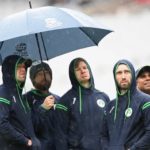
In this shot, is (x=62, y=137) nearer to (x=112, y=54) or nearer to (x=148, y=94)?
(x=148, y=94)

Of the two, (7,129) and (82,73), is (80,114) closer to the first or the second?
(82,73)

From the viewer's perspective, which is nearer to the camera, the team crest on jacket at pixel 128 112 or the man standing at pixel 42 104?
the team crest on jacket at pixel 128 112

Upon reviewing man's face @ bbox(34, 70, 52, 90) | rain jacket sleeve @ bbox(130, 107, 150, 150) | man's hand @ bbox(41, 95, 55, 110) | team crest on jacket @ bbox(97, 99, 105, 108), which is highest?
man's face @ bbox(34, 70, 52, 90)

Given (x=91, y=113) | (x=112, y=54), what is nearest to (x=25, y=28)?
(x=91, y=113)

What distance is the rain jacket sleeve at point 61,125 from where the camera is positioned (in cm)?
1030

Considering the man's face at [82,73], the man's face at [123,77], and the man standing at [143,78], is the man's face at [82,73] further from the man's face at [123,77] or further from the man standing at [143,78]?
the man standing at [143,78]

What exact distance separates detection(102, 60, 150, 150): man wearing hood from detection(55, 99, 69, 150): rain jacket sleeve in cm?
41

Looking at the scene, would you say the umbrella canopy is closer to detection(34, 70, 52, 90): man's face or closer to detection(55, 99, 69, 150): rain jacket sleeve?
detection(34, 70, 52, 90): man's face

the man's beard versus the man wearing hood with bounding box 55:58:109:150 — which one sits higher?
the man's beard

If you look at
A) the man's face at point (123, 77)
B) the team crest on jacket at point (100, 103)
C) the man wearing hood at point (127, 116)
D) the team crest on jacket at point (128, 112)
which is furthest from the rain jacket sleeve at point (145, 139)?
the team crest on jacket at point (100, 103)

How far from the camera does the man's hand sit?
10242 mm

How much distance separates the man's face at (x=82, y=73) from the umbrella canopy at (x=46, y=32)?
0.35 metres

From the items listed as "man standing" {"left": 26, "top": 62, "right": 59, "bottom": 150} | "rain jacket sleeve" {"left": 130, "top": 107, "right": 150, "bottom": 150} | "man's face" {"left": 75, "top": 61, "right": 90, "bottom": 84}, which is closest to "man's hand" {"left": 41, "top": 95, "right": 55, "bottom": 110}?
"man standing" {"left": 26, "top": 62, "right": 59, "bottom": 150}

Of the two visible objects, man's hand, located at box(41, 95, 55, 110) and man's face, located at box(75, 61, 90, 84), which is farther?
man's face, located at box(75, 61, 90, 84)
